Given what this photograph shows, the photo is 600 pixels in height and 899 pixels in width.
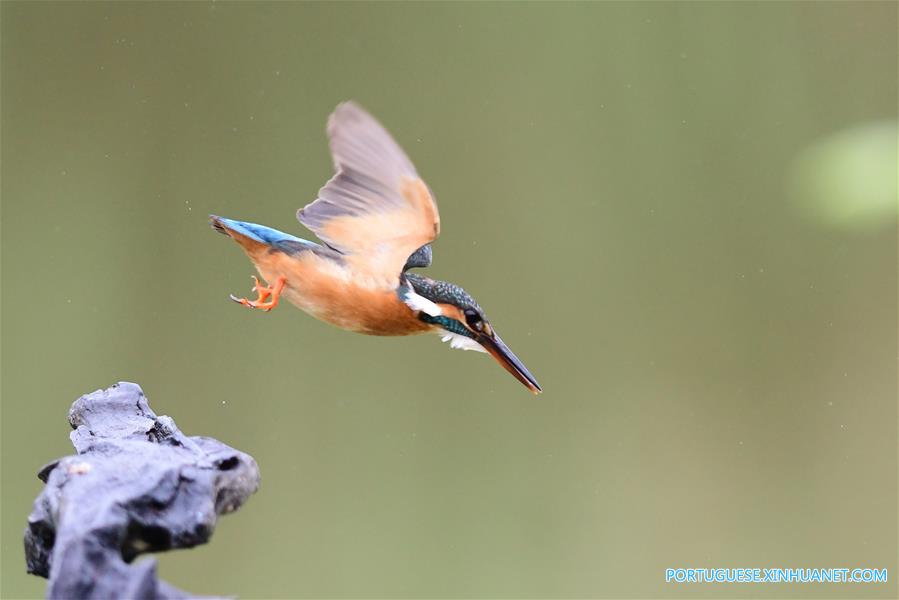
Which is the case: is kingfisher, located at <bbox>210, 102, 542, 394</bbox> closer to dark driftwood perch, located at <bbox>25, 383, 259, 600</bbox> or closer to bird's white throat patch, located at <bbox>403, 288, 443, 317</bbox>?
bird's white throat patch, located at <bbox>403, 288, 443, 317</bbox>

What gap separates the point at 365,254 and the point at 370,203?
0.06 metres

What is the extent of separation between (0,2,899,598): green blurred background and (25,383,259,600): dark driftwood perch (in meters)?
1.33

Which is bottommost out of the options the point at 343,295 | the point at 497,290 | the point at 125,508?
the point at 125,508

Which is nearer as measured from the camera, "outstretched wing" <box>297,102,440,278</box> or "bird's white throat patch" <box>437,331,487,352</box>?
"outstretched wing" <box>297,102,440,278</box>

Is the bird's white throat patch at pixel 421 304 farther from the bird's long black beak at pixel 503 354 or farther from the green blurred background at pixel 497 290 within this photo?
the green blurred background at pixel 497 290

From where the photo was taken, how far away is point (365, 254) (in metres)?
1.20

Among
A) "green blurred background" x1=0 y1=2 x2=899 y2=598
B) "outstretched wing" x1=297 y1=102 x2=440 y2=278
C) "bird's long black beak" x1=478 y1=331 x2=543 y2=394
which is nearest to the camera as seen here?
"outstretched wing" x1=297 y1=102 x2=440 y2=278

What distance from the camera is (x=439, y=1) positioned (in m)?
2.38

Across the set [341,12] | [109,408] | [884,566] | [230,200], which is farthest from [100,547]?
[884,566]

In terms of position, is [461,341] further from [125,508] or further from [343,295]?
[125,508]

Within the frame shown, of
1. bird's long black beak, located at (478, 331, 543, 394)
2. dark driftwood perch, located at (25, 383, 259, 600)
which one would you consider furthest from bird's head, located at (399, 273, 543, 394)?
dark driftwood perch, located at (25, 383, 259, 600)

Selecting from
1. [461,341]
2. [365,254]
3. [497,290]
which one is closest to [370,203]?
[365,254]

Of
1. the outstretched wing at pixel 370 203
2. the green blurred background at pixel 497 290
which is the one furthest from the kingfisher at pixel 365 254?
the green blurred background at pixel 497 290

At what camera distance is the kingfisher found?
3.72ft
